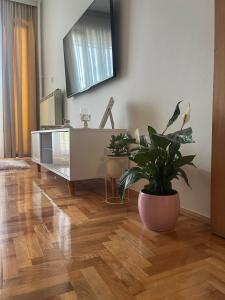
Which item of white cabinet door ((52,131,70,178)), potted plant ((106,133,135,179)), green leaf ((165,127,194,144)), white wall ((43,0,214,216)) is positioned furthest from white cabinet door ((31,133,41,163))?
green leaf ((165,127,194,144))

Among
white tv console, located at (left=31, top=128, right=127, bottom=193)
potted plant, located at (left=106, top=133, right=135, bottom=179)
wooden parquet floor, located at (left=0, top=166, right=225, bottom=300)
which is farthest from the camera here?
white tv console, located at (left=31, top=128, right=127, bottom=193)

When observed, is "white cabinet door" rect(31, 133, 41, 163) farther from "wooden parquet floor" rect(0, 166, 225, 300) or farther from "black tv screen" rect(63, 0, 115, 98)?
"wooden parquet floor" rect(0, 166, 225, 300)

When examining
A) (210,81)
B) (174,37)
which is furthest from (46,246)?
(174,37)

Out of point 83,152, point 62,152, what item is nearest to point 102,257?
point 83,152

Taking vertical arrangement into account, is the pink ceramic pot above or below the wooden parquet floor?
above

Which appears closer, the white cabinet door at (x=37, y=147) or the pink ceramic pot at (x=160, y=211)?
the pink ceramic pot at (x=160, y=211)

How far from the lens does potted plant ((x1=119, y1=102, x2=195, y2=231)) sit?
1183mm

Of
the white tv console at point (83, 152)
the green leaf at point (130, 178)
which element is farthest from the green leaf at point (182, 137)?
the white tv console at point (83, 152)

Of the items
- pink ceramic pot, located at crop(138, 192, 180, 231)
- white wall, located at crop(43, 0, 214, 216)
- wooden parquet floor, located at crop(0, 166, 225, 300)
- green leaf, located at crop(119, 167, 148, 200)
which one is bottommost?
wooden parquet floor, located at crop(0, 166, 225, 300)

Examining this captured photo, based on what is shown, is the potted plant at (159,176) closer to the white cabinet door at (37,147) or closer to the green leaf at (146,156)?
the green leaf at (146,156)

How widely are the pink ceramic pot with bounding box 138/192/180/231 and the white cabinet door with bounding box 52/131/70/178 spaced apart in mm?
900

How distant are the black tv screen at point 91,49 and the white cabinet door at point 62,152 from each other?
0.63 metres

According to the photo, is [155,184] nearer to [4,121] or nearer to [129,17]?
[129,17]

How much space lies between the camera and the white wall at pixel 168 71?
1.36 m
